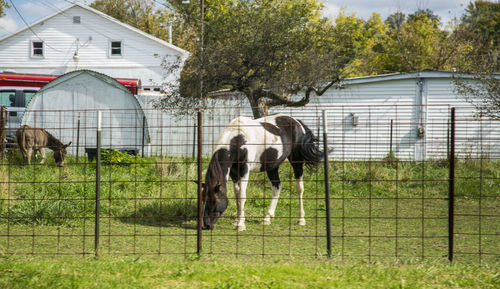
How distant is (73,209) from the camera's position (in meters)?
9.23

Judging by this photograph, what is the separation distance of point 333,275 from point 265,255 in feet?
4.99

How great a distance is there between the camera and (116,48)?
1236 inches

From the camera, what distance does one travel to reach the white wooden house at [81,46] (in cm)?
3109

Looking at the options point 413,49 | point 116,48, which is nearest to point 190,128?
point 116,48

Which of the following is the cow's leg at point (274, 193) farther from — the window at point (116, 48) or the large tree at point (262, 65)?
the window at point (116, 48)

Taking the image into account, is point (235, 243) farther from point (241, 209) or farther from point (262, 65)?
point (262, 65)

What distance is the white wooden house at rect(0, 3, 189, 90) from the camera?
3109 cm

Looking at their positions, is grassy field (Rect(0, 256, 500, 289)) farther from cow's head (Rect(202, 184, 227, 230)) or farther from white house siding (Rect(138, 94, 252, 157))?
white house siding (Rect(138, 94, 252, 157))

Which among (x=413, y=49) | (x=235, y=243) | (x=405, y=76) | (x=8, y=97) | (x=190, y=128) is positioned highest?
(x=413, y=49)

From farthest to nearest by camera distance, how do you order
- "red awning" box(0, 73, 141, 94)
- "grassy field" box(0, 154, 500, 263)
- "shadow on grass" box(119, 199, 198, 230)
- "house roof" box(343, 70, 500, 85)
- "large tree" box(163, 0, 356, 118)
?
"red awning" box(0, 73, 141, 94), "house roof" box(343, 70, 500, 85), "large tree" box(163, 0, 356, 118), "shadow on grass" box(119, 199, 198, 230), "grassy field" box(0, 154, 500, 263)

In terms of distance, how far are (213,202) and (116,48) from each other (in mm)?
25062

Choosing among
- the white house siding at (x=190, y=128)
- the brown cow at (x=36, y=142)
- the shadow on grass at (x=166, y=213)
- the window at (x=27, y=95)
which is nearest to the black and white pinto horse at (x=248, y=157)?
the shadow on grass at (x=166, y=213)

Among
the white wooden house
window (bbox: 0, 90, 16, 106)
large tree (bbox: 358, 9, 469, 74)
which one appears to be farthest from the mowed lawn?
large tree (bbox: 358, 9, 469, 74)

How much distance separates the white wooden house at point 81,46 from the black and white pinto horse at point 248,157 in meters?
22.2
